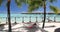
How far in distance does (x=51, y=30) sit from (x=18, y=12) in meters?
25.6

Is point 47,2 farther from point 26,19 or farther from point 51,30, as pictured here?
point 26,19

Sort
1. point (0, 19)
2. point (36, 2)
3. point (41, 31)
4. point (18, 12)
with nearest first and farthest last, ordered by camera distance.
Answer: point (41, 31) < point (36, 2) < point (0, 19) < point (18, 12)

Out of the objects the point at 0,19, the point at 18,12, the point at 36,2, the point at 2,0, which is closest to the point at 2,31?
the point at 2,0

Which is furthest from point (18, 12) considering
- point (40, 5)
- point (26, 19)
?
point (40, 5)

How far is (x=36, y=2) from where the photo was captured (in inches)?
553

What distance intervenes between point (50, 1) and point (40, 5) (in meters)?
0.94

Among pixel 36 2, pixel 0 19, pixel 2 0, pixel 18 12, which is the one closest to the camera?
pixel 2 0

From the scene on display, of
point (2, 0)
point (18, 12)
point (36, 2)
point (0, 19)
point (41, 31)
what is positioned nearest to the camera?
point (2, 0)

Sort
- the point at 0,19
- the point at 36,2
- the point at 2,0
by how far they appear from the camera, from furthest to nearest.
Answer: the point at 0,19 < the point at 36,2 < the point at 2,0

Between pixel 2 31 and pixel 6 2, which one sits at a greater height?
pixel 6 2

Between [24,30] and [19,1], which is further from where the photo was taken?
[24,30]

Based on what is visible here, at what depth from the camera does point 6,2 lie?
12.6 metres

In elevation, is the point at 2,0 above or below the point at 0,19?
above

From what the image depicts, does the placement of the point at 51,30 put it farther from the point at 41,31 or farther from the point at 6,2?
→ the point at 6,2
